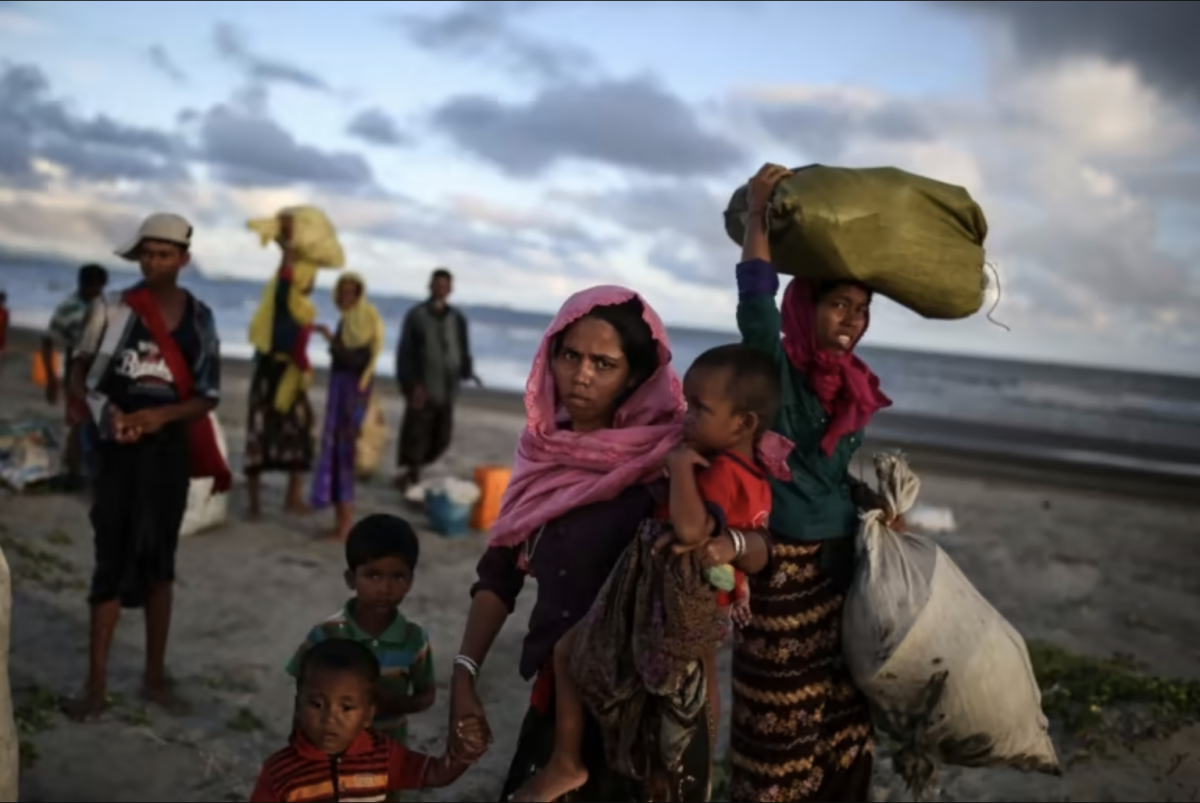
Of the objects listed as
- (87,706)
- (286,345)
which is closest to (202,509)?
(286,345)

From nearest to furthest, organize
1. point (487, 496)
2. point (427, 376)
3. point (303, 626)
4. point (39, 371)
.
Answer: point (303, 626) → point (487, 496) → point (427, 376) → point (39, 371)

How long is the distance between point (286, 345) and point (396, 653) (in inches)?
187

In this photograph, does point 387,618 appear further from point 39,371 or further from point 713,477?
point 39,371

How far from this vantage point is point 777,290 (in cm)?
244

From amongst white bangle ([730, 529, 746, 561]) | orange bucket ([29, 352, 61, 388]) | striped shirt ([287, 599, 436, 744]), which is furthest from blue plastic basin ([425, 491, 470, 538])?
orange bucket ([29, 352, 61, 388])

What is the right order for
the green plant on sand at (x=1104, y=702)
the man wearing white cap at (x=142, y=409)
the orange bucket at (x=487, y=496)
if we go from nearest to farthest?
the man wearing white cap at (x=142, y=409), the green plant on sand at (x=1104, y=702), the orange bucket at (x=487, y=496)

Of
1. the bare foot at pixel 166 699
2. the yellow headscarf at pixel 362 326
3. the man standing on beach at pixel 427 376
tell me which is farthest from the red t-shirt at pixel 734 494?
the man standing on beach at pixel 427 376

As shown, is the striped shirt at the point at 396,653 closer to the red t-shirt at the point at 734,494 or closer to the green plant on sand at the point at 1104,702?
the red t-shirt at the point at 734,494

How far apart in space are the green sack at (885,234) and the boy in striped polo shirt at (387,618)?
126cm

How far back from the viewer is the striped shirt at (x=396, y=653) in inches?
113

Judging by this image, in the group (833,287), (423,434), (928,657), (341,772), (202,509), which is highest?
(833,287)

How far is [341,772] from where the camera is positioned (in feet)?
7.85

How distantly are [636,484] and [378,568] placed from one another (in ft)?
3.48

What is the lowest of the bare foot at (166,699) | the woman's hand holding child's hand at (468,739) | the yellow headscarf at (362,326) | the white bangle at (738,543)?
the bare foot at (166,699)
